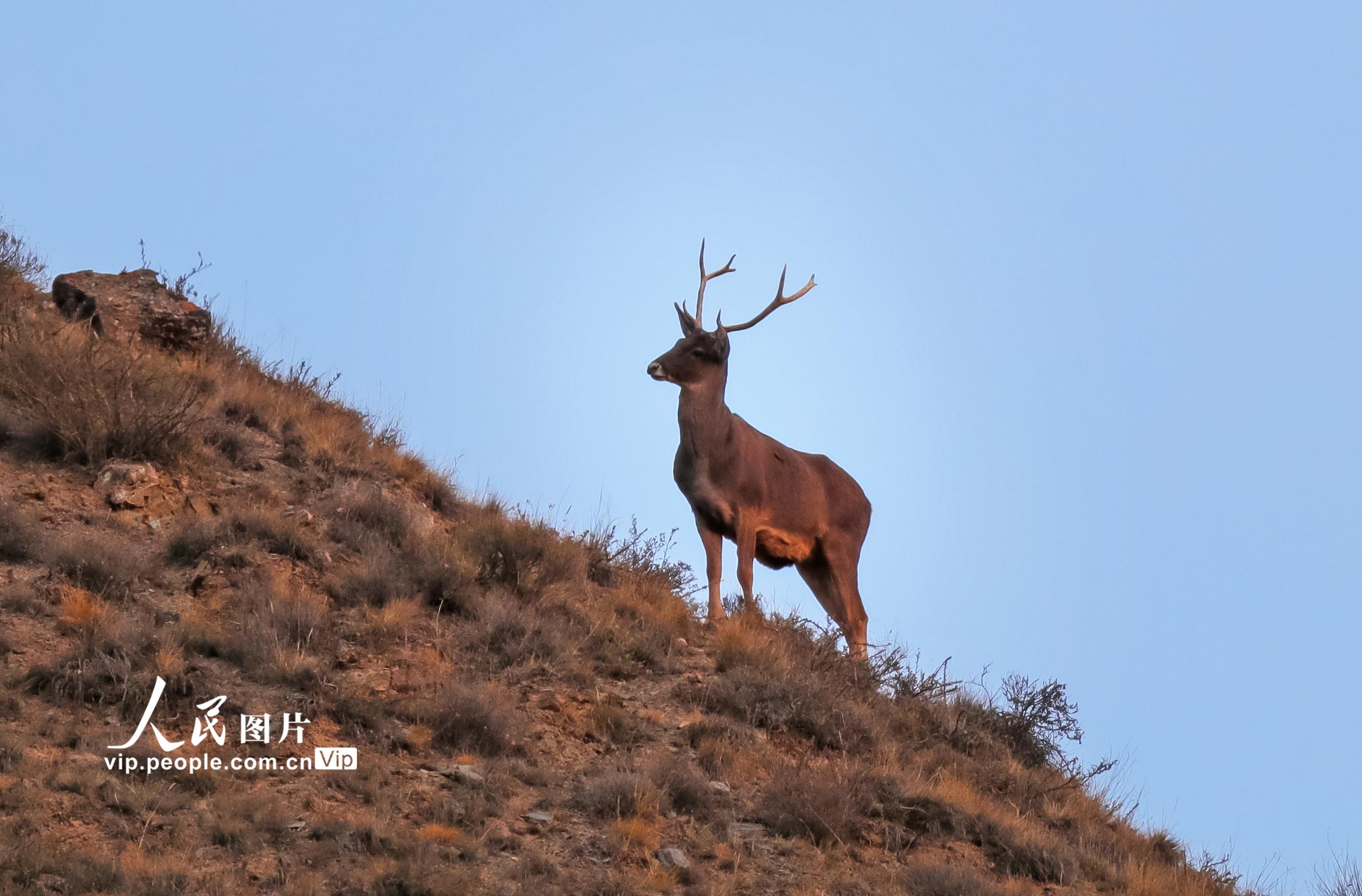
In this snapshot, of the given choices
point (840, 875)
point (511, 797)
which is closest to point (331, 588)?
point (511, 797)

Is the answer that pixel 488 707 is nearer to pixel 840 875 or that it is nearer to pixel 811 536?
pixel 840 875

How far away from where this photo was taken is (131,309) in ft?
50.8

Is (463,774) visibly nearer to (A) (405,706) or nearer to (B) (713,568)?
(A) (405,706)

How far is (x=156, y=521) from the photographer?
38.7ft

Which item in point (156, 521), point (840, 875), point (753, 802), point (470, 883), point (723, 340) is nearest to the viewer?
point (470, 883)

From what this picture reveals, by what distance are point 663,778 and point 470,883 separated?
1.97 metres

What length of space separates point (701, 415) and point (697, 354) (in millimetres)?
669

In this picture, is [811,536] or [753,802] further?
[811,536]

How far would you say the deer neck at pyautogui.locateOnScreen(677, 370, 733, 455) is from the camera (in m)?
13.1

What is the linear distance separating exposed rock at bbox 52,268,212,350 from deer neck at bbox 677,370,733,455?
591 centimetres

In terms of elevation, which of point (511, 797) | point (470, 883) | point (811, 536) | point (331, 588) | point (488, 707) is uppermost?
point (811, 536)

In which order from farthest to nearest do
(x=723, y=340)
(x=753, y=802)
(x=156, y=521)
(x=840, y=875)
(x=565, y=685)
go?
(x=723, y=340) → (x=156, y=521) → (x=565, y=685) → (x=753, y=802) → (x=840, y=875)

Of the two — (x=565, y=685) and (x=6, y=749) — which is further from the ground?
(x=565, y=685)

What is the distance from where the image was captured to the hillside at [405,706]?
27.0 ft
